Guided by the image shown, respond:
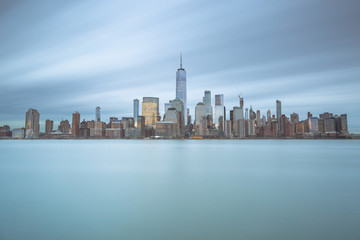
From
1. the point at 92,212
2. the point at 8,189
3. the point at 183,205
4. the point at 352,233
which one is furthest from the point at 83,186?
the point at 352,233

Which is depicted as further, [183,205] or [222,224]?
[183,205]

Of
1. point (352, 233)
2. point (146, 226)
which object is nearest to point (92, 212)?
point (146, 226)

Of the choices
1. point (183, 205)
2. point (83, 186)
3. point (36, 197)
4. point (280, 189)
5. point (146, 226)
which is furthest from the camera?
point (83, 186)

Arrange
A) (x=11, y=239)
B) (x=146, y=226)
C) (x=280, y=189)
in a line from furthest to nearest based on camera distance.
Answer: (x=280, y=189)
(x=146, y=226)
(x=11, y=239)

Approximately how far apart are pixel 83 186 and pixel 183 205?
9.93 metres

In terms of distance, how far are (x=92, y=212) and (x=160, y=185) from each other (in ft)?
27.0

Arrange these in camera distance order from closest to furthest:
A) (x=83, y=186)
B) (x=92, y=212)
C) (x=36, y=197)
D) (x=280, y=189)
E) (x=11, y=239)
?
(x=11, y=239) < (x=92, y=212) < (x=36, y=197) < (x=280, y=189) < (x=83, y=186)

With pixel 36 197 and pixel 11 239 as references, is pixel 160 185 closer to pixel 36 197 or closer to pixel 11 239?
pixel 36 197

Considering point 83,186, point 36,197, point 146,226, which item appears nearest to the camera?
point 146,226

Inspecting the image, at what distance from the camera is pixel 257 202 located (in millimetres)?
14320

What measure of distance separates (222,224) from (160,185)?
33.8 feet

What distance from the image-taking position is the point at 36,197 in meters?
15.9

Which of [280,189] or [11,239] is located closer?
[11,239]

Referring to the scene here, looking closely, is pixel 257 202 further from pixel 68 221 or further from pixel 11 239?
pixel 11 239
